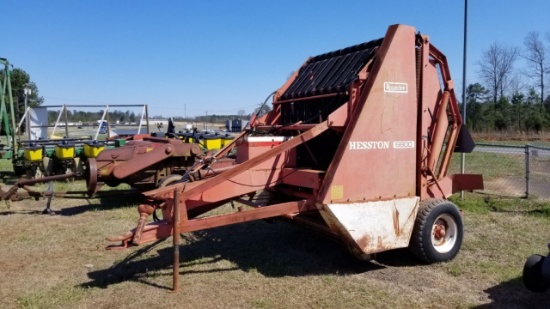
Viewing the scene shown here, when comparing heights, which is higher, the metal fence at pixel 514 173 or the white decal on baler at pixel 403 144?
the white decal on baler at pixel 403 144

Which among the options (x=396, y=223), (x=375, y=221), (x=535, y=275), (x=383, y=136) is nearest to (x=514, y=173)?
(x=396, y=223)

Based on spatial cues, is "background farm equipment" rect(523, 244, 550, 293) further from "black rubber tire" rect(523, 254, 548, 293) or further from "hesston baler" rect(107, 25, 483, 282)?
"hesston baler" rect(107, 25, 483, 282)

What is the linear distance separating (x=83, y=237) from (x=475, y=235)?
229 inches

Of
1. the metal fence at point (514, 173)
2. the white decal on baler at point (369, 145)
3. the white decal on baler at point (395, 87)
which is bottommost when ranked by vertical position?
the metal fence at point (514, 173)

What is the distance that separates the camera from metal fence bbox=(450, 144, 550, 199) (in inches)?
379

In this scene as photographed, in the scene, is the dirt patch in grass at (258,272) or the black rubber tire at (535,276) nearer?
the black rubber tire at (535,276)

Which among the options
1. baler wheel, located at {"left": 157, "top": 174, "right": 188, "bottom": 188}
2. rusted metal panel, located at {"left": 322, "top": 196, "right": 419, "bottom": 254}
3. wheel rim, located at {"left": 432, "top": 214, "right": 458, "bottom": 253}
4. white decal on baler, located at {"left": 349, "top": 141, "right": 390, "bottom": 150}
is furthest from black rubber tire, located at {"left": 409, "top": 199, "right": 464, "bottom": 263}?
baler wheel, located at {"left": 157, "top": 174, "right": 188, "bottom": 188}

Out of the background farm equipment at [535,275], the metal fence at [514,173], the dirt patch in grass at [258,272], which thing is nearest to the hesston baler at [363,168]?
the dirt patch in grass at [258,272]

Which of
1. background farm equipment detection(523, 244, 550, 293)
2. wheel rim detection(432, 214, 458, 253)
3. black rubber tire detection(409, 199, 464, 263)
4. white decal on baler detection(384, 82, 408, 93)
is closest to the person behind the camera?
background farm equipment detection(523, 244, 550, 293)

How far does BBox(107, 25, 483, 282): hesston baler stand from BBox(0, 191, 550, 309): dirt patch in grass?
0.43 meters

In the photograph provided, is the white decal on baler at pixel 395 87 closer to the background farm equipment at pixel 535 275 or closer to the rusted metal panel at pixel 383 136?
the rusted metal panel at pixel 383 136

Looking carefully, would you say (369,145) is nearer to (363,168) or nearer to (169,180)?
(363,168)

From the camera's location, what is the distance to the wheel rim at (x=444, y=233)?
227 inches

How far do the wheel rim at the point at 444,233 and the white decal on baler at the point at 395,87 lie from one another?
160 cm
